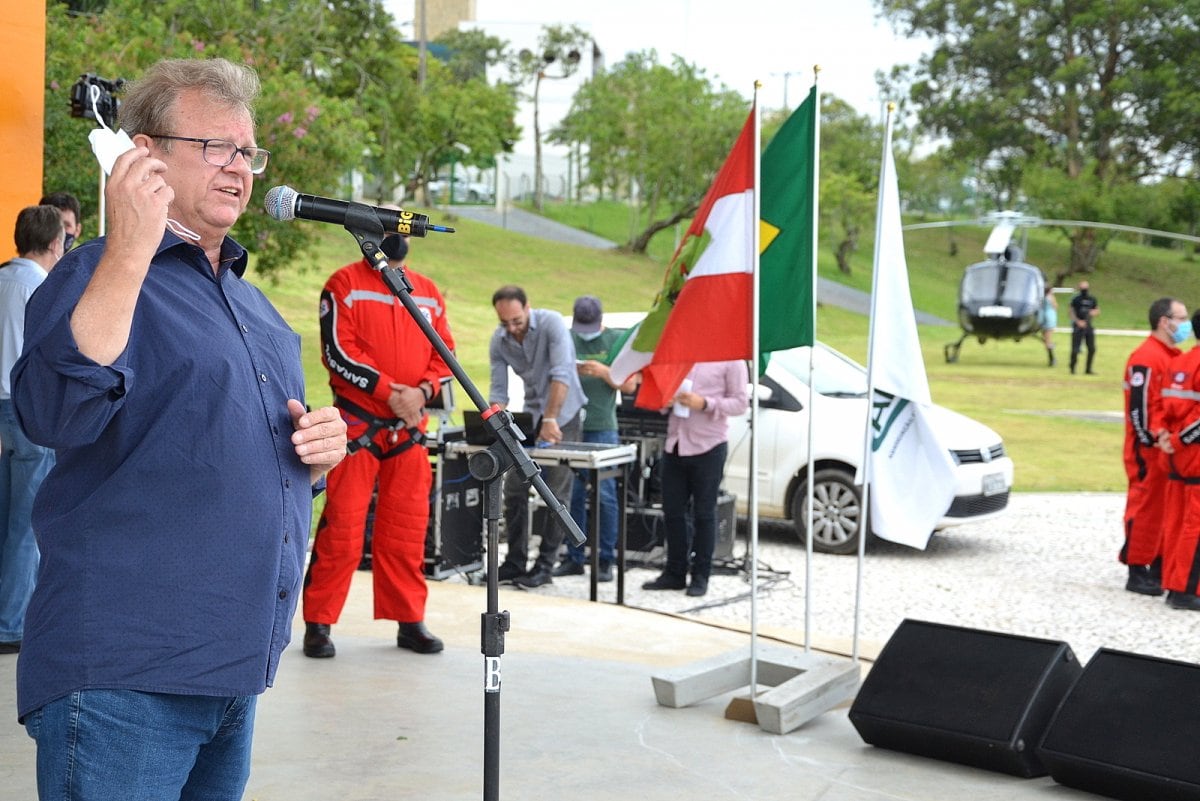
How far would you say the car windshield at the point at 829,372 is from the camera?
11250 millimetres

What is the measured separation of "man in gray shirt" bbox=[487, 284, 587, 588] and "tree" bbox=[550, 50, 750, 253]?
4525 cm

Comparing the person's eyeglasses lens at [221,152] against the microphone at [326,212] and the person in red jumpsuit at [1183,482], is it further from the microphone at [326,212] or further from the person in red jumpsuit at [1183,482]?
the person in red jumpsuit at [1183,482]

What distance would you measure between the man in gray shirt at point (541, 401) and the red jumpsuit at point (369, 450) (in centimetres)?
265

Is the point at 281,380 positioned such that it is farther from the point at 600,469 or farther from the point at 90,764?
the point at 600,469

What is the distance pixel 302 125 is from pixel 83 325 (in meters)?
16.1

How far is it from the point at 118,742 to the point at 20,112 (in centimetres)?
539

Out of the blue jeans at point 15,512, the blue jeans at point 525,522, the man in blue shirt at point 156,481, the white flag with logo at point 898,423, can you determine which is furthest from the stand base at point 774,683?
the man in blue shirt at point 156,481

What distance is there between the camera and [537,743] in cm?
540

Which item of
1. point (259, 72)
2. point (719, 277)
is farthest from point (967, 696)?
point (259, 72)

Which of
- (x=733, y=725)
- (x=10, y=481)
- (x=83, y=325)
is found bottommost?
(x=733, y=725)

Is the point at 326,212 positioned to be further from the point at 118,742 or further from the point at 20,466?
the point at 20,466

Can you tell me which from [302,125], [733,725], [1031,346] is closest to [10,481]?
[733,725]

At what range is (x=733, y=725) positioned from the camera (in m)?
5.75

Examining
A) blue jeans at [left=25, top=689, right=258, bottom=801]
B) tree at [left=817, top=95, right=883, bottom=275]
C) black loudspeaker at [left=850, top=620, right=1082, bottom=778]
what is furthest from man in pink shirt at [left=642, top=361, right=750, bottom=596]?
tree at [left=817, top=95, right=883, bottom=275]
